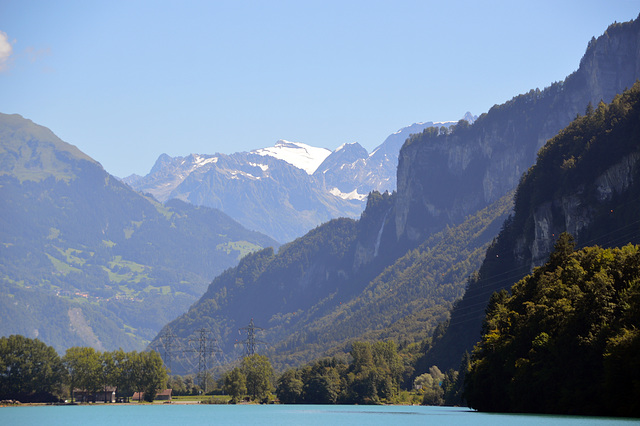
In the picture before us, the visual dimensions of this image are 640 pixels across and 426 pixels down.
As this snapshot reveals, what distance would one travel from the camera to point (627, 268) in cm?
10144

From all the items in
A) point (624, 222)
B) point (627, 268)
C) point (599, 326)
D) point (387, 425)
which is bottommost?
point (387, 425)

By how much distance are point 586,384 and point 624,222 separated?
272 ft

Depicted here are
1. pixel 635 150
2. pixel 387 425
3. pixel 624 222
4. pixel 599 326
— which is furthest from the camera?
pixel 635 150

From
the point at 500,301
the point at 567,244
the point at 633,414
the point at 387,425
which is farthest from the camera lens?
the point at 500,301

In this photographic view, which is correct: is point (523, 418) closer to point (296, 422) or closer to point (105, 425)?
point (296, 422)

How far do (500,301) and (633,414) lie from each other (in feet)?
175

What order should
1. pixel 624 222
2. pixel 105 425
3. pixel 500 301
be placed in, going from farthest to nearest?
pixel 624 222, pixel 500 301, pixel 105 425

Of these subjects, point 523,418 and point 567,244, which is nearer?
point 523,418

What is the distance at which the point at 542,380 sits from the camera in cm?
10081

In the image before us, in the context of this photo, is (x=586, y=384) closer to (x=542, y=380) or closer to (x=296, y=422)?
(x=542, y=380)

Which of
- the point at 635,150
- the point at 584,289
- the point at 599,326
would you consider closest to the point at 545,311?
the point at 584,289

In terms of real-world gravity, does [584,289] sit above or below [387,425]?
above

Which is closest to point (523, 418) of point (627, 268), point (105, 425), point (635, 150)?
point (627, 268)

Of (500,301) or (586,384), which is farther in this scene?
(500,301)
